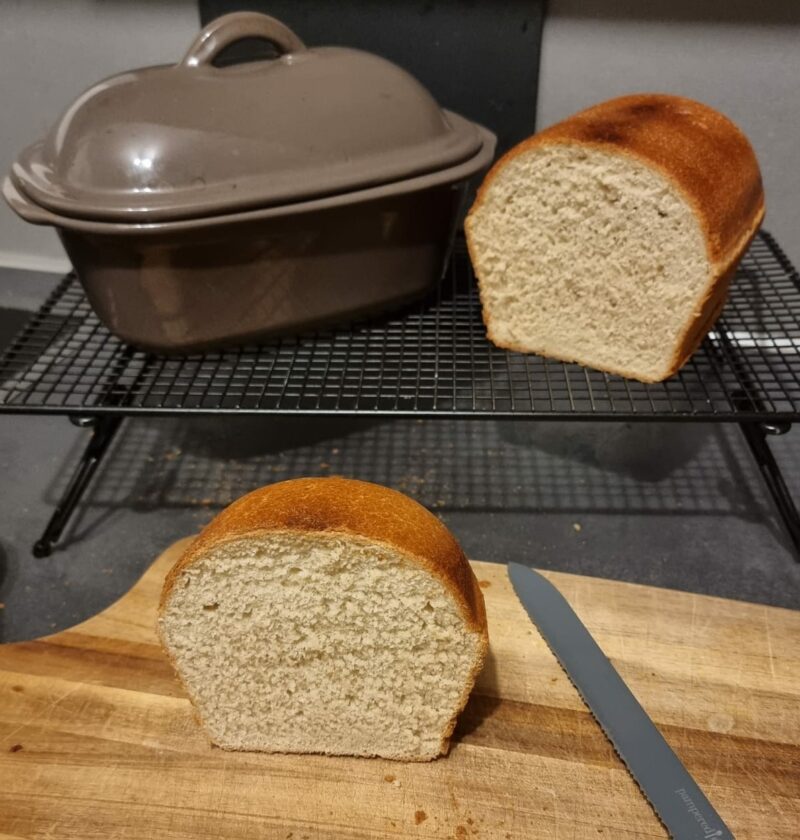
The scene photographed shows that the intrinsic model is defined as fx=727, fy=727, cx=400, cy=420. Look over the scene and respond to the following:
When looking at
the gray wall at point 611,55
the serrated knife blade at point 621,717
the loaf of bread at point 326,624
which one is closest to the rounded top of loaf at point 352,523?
the loaf of bread at point 326,624

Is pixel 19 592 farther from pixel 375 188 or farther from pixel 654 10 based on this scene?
pixel 654 10

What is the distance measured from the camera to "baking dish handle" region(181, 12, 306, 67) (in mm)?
1145

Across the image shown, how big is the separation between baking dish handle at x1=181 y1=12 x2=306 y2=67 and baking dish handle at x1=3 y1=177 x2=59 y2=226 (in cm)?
32

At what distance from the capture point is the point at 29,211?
1086 millimetres

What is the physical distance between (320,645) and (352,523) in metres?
0.17

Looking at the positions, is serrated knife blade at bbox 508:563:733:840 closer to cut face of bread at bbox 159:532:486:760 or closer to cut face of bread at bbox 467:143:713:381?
cut face of bread at bbox 159:532:486:760

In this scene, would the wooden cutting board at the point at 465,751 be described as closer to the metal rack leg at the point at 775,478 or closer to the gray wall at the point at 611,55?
the metal rack leg at the point at 775,478

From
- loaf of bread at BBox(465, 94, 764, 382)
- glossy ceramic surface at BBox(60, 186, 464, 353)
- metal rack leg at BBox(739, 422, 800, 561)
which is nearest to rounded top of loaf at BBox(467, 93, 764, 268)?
loaf of bread at BBox(465, 94, 764, 382)

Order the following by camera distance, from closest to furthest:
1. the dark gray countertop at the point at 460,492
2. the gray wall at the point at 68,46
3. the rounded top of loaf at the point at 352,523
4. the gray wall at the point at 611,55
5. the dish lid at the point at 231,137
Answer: the rounded top of loaf at the point at 352,523 → the dish lid at the point at 231,137 → the dark gray countertop at the point at 460,492 → the gray wall at the point at 611,55 → the gray wall at the point at 68,46

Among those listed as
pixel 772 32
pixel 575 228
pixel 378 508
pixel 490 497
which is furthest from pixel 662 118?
pixel 378 508

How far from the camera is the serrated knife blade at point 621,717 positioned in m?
0.80

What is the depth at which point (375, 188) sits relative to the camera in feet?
3.77

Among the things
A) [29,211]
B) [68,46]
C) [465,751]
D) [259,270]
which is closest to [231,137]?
[259,270]

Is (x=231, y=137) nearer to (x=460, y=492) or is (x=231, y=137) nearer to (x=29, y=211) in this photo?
(x=29, y=211)
